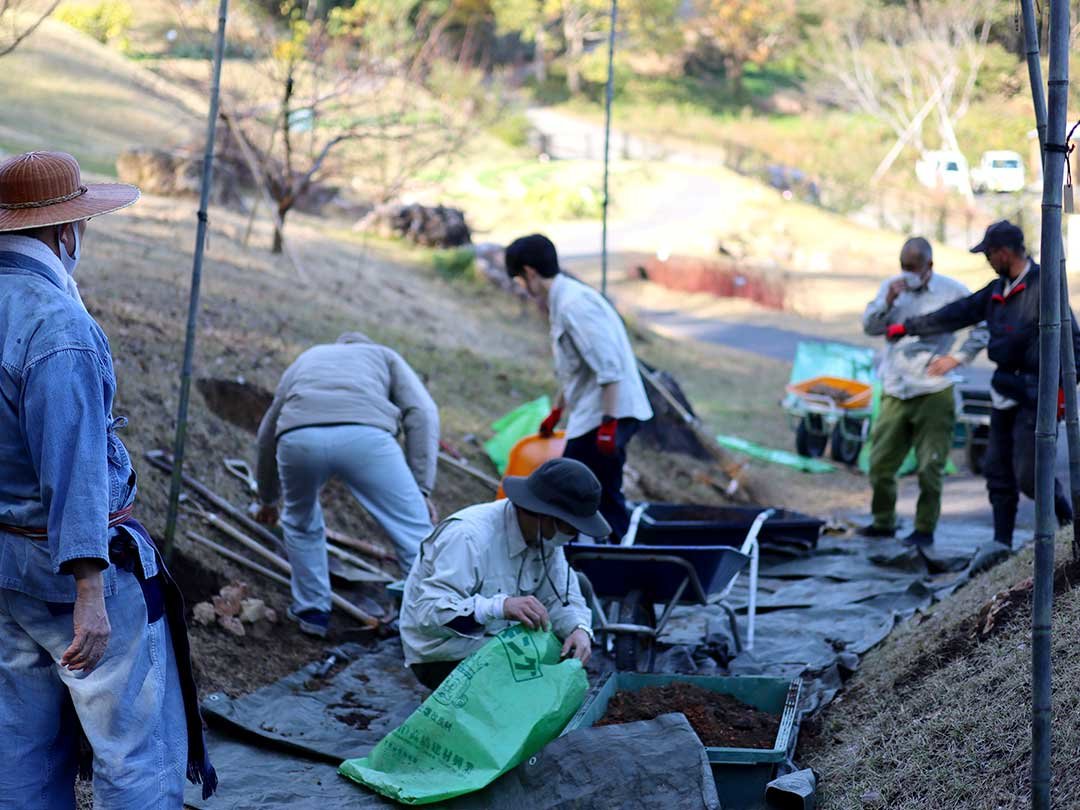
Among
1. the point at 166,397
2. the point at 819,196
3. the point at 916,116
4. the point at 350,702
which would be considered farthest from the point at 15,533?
the point at 916,116

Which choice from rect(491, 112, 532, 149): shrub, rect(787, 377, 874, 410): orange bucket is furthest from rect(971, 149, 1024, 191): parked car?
rect(787, 377, 874, 410): orange bucket

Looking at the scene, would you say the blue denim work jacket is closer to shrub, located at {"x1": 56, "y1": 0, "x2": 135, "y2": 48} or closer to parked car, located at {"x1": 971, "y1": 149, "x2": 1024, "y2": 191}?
parked car, located at {"x1": 971, "y1": 149, "x2": 1024, "y2": 191}

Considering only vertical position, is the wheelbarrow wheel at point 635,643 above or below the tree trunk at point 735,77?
below

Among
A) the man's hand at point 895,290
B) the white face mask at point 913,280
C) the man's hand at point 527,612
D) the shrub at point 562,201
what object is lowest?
the shrub at point 562,201

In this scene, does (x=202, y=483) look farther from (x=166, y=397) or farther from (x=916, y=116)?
(x=916, y=116)

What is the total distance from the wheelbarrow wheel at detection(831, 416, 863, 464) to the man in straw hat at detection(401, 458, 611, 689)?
7.68 metres

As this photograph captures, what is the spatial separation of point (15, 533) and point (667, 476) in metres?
7.57

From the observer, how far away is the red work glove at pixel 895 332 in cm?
687

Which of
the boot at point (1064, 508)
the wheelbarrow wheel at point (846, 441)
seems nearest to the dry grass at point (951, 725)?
the boot at point (1064, 508)

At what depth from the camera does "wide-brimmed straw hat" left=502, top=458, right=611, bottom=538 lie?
3.92 meters

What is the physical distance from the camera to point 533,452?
21.6ft

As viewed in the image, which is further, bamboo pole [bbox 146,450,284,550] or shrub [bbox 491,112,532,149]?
shrub [bbox 491,112,532,149]

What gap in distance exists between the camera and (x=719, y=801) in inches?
145

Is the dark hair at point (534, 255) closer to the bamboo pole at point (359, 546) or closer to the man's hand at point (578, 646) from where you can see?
the bamboo pole at point (359, 546)
